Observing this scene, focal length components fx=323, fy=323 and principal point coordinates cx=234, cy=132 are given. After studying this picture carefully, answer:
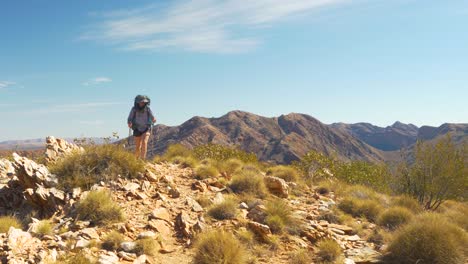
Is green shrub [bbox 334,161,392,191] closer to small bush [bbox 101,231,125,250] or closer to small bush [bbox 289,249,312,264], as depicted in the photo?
small bush [bbox 289,249,312,264]

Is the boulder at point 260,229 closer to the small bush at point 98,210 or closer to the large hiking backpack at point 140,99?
the small bush at point 98,210

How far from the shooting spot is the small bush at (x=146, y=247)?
290 inches

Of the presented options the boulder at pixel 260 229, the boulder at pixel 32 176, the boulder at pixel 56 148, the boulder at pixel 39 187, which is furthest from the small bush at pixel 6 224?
the boulder at pixel 260 229

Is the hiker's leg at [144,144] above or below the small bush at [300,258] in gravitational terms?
above

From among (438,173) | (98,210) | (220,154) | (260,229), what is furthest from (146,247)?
(438,173)

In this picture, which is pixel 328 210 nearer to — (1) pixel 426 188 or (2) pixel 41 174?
(1) pixel 426 188

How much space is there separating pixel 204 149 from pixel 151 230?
12100 mm

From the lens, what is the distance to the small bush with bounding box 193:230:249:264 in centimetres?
679

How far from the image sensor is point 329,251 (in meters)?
7.79

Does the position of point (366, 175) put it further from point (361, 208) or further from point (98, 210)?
point (98, 210)

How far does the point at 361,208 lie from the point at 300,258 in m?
5.17

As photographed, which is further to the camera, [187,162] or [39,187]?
[187,162]

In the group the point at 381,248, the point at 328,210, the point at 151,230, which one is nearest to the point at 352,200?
the point at 328,210

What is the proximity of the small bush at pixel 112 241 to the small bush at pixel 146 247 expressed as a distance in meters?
0.42
